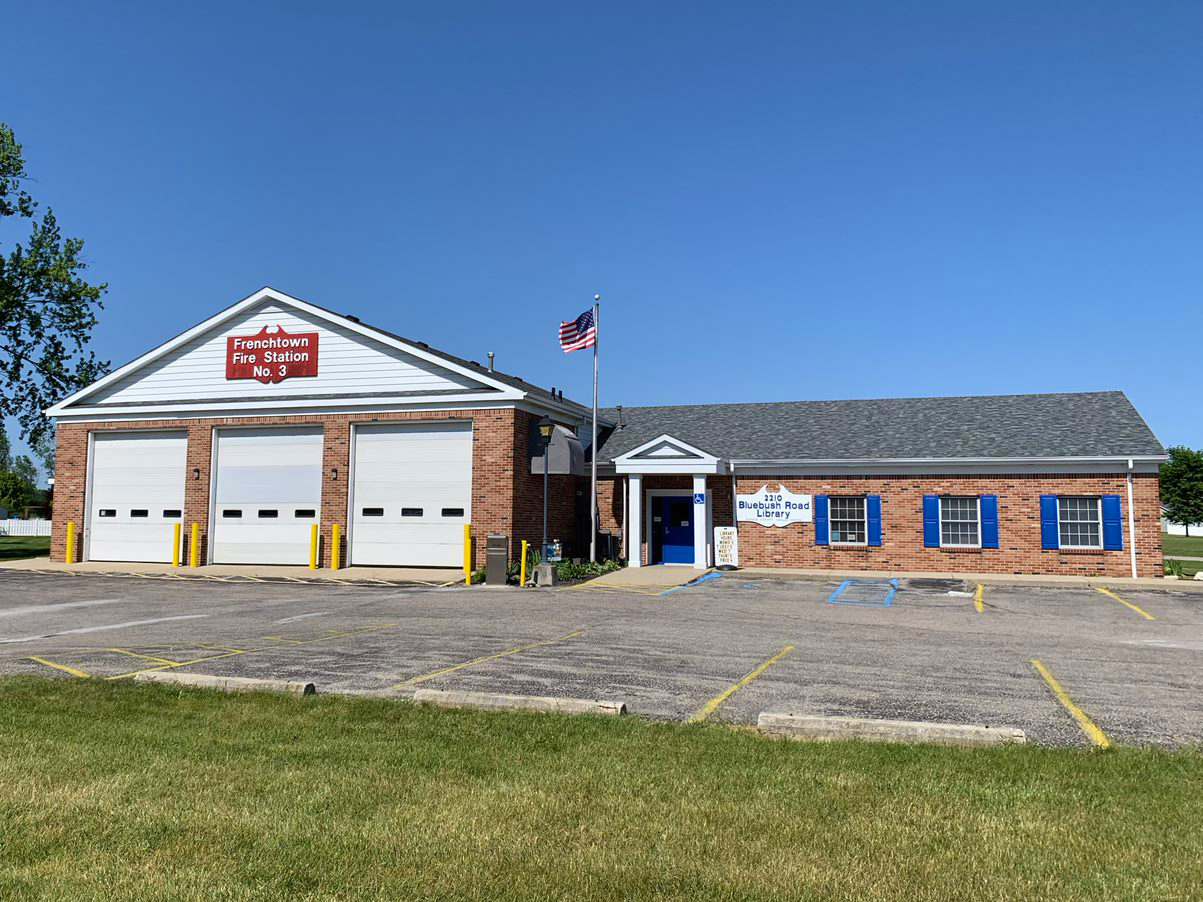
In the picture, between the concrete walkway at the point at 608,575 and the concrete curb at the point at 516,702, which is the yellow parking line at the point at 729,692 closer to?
the concrete curb at the point at 516,702

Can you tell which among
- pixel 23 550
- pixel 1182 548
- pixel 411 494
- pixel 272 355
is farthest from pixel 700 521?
pixel 1182 548

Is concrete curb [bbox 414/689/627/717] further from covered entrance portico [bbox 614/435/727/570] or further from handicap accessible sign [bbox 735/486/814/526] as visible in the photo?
handicap accessible sign [bbox 735/486/814/526]

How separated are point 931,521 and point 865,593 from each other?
6.48m

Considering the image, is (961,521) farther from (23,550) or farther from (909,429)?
(23,550)

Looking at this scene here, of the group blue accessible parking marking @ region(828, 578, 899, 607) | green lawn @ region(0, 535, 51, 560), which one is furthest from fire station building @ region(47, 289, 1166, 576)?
green lawn @ region(0, 535, 51, 560)

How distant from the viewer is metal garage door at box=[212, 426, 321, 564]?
83.0 feet

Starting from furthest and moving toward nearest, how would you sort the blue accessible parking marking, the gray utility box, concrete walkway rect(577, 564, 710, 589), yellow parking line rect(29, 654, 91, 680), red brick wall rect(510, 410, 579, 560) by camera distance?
red brick wall rect(510, 410, 579, 560), the gray utility box, concrete walkway rect(577, 564, 710, 589), the blue accessible parking marking, yellow parking line rect(29, 654, 91, 680)

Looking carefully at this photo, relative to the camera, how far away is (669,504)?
90.6 feet

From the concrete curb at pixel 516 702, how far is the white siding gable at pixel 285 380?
55.7 ft

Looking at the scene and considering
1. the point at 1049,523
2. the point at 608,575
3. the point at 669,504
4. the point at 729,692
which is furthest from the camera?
the point at 669,504

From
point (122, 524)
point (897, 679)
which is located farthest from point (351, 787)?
point (122, 524)

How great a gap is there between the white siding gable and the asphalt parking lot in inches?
290

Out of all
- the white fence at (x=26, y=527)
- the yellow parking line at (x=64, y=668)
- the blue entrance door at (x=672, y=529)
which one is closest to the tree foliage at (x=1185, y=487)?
the blue entrance door at (x=672, y=529)

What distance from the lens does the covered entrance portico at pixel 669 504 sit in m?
25.5
